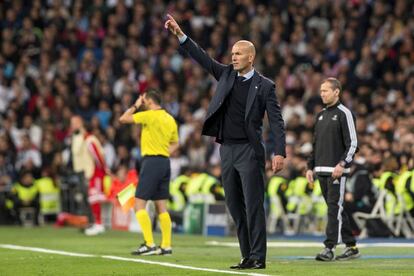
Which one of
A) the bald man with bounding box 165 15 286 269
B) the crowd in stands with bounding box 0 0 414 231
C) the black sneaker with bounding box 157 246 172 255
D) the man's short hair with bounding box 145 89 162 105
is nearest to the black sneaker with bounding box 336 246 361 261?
the bald man with bounding box 165 15 286 269

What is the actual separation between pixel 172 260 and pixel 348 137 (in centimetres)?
268

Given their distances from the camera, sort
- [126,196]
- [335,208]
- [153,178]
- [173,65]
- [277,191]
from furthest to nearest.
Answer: [173,65]
[277,191]
[126,196]
[153,178]
[335,208]

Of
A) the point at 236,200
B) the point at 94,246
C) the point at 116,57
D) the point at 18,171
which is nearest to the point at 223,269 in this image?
→ the point at 236,200

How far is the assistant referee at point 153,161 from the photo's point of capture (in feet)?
54.5

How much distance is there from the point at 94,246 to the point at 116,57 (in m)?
12.8

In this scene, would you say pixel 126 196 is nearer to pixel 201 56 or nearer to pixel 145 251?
pixel 145 251

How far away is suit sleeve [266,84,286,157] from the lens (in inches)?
508

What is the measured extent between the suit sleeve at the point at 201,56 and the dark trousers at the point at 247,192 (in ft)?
2.78

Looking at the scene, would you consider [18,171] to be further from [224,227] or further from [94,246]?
[94,246]

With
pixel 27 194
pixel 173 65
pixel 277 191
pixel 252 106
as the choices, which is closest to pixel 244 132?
pixel 252 106

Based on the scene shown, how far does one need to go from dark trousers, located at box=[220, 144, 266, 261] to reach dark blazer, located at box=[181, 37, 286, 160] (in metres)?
0.14

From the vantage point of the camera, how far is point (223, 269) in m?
13.2

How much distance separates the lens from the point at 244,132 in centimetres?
1314

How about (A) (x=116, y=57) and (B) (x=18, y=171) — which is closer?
(B) (x=18, y=171)
